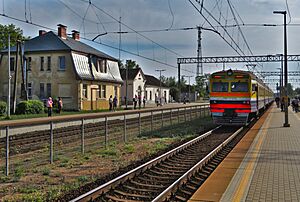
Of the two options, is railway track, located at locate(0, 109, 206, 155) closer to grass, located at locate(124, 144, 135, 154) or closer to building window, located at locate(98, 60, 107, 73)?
grass, located at locate(124, 144, 135, 154)

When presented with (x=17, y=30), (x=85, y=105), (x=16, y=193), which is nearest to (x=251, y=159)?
(x=16, y=193)

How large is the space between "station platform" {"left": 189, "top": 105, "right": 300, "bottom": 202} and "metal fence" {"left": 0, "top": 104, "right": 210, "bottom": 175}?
4.68 m

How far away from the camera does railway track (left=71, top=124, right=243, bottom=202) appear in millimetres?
7656

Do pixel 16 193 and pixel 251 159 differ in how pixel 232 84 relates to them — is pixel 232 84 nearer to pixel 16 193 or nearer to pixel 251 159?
pixel 251 159

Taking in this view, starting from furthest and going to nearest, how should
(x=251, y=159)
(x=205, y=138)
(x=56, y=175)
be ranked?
1. (x=205, y=138)
2. (x=251, y=159)
3. (x=56, y=175)

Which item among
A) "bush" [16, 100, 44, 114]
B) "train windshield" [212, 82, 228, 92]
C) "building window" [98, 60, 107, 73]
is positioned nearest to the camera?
"train windshield" [212, 82, 228, 92]

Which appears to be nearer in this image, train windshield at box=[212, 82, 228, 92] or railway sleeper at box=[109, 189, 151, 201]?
railway sleeper at box=[109, 189, 151, 201]

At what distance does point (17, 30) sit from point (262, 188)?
7244 cm

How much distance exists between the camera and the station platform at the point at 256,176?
7.70 metres

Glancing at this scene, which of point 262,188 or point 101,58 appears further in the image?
point 101,58

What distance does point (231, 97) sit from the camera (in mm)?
22766

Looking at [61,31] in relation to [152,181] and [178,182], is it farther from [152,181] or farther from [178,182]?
[178,182]

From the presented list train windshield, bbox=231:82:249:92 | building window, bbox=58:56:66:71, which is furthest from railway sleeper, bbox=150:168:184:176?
building window, bbox=58:56:66:71

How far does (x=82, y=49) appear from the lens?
151 ft
